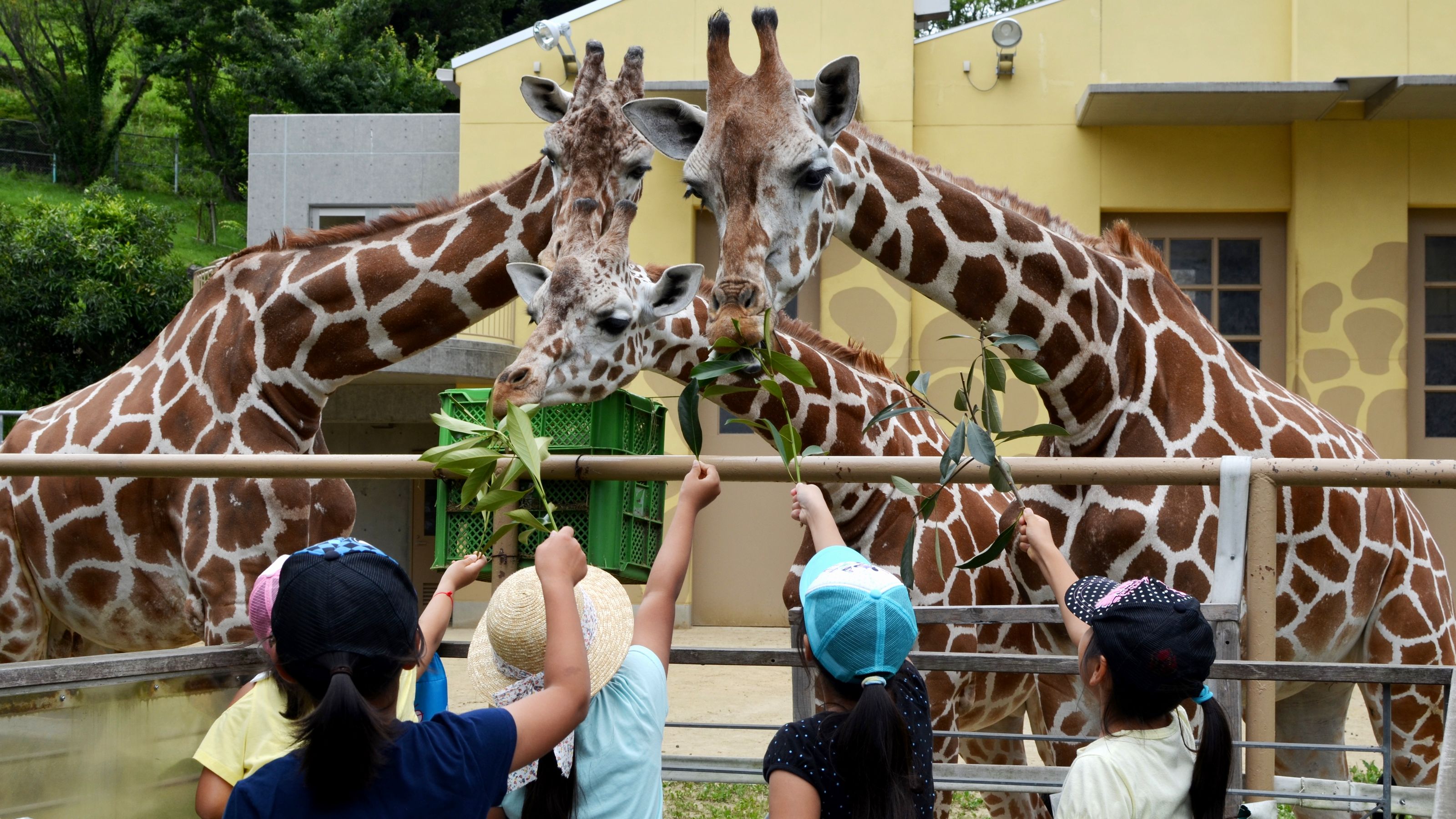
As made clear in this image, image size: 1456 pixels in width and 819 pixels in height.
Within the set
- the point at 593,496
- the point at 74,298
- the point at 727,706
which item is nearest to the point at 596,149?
the point at 593,496

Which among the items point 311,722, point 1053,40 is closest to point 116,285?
point 1053,40

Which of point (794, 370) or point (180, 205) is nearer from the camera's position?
point (794, 370)

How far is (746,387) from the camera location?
3.01 metres

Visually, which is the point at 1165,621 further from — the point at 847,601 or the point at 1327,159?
the point at 1327,159

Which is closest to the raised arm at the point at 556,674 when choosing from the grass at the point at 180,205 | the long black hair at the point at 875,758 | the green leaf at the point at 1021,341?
the long black hair at the point at 875,758

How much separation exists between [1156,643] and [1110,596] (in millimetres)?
163

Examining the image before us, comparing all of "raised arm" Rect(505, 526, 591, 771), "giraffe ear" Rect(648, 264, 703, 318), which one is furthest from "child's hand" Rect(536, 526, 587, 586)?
"giraffe ear" Rect(648, 264, 703, 318)

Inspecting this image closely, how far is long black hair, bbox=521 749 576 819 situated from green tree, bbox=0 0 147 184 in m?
36.8

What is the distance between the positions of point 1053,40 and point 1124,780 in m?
12.9

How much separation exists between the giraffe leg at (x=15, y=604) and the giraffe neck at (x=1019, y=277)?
3481 millimetres

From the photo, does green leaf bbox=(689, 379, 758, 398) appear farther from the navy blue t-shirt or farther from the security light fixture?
the security light fixture

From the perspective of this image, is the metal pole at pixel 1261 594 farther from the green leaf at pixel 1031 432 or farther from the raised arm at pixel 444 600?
the raised arm at pixel 444 600

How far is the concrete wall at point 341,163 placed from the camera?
16.6 meters

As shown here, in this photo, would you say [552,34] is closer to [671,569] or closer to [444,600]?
[444,600]
